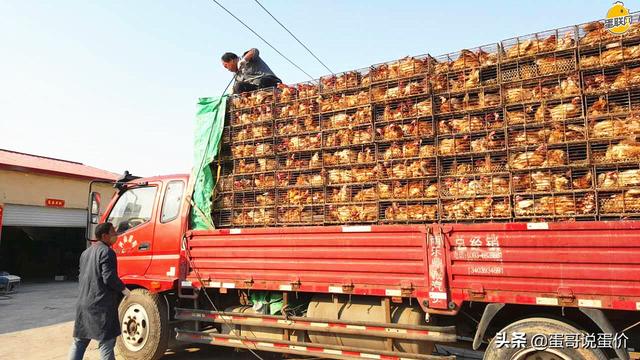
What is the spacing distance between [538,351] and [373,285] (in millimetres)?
1694

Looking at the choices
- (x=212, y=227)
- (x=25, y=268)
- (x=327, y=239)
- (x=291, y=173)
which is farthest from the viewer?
(x=25, y=268)

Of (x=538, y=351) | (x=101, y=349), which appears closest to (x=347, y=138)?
(x=538, y=351)

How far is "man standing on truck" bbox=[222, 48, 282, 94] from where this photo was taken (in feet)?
21.6

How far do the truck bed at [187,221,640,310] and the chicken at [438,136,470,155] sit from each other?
81cm

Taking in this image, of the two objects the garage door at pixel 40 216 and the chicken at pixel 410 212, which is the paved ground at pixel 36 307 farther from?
the chicken at pixel 410 212

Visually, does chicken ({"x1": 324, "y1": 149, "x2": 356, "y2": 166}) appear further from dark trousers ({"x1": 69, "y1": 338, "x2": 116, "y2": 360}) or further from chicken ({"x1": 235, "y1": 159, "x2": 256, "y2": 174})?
dark trousers ({"x1": 69, "y1": 338, "x2": 116, "y2": 360})

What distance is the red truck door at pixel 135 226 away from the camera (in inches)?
253

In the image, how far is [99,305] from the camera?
4.66m

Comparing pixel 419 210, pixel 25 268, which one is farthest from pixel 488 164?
pixel 25 268

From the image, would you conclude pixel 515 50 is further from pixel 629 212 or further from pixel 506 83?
pixel 629 212

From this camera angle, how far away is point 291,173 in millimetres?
5586

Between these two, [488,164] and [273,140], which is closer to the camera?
[488,164]

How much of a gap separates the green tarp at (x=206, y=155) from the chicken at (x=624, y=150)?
4.70 metres

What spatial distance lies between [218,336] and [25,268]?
842 inches
